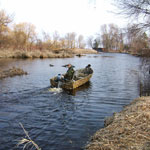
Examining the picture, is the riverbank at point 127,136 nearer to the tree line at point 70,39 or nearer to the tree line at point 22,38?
the tree line at point 70,39

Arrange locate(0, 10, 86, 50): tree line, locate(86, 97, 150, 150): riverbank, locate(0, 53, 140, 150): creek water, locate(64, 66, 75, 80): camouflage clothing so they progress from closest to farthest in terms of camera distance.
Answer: locate(86, 97, 150, 150): riverbank
locate(0, 53, 140, 150): creek water
locate(64, 66, 75, 80): camouflage clothing
locate(0, 10, 86, 50): tree line

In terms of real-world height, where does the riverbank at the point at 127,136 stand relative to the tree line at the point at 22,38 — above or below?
below

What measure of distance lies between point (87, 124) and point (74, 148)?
66.7 inches

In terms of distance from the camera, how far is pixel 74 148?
4613 millimetres

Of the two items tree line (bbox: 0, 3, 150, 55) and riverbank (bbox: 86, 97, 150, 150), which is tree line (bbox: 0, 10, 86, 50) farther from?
riverbank (bbox: 86, 97, 150, 150)

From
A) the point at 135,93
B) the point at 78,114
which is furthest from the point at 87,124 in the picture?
the point at 135,93

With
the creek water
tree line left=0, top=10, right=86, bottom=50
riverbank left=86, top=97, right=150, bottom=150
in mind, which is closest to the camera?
riverbank left=86, top=97, right=150, bottom=150

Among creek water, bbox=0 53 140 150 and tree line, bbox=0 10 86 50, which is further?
tree line, bbox=0 10 86 50

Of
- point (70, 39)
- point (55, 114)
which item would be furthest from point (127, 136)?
point (70, 39)

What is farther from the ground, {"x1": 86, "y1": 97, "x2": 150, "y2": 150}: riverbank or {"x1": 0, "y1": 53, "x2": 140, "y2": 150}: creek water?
{"x1": 86, "y1": 97, "x2": 150, "y2": 150}: riverbank

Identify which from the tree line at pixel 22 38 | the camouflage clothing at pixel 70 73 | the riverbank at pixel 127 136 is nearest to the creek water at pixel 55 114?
the riverbank at pixel 127 136

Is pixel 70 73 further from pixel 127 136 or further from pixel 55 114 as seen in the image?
pixel 127 136

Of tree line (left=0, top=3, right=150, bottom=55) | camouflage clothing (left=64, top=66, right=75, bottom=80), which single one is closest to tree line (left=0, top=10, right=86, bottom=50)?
tree line (left=0, top=3, right=150, bottom=55)

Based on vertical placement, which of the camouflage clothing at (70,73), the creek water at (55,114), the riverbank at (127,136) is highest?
the camouflage clothing at (70,73)
